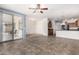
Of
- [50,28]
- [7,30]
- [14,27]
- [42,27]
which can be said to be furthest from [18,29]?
[50,28]

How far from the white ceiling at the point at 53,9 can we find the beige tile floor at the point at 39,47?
529 mm

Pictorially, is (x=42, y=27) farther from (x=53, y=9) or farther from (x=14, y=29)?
A: (x=14, y=29)

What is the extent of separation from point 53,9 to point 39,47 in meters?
0.91

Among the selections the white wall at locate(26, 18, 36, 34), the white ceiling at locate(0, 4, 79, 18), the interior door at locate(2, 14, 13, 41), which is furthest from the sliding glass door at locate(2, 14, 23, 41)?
the white ceiling at locate(0, 4, 79, 18)

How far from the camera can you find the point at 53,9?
8.21 ft

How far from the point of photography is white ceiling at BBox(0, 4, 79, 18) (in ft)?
7.91

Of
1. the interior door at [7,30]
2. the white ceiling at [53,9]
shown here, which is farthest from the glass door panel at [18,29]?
the white ceiling at [53,9]

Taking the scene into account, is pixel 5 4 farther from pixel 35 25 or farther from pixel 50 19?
pixel 50 19

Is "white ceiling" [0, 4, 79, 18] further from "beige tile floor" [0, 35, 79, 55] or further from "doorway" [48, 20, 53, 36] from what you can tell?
"beige tile floor" [0, 35, 79, 55]

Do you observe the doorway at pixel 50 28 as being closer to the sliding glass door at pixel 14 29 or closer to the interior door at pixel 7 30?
the sliding glass door at pixel 14 29

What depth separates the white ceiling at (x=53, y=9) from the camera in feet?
7.91

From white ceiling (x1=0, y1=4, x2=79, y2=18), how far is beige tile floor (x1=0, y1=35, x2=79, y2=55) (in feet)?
1.73

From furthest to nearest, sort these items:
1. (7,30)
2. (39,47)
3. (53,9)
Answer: (7,30)
(39,47)
(53,9)
